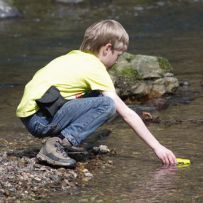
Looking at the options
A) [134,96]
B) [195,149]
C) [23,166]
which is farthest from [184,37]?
[23,166]

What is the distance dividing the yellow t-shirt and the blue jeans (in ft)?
0.28

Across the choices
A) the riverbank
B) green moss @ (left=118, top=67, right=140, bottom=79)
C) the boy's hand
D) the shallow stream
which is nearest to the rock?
the shallow stream

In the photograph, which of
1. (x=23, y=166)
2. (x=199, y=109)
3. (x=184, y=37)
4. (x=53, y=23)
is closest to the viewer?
(x=23, y=166)

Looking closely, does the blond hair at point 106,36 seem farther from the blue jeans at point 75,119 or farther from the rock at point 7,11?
the rock at point 7,11

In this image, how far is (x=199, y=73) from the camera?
9328 mm

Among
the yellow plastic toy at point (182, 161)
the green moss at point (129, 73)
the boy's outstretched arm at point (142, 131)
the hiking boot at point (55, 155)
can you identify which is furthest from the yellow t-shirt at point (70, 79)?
the green moss at point (129, 73)

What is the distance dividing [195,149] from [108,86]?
3.42 feet

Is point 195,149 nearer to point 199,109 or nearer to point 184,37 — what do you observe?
point 199,109

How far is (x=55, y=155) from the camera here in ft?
16.3

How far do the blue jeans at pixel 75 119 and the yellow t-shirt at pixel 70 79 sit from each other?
0.09 m

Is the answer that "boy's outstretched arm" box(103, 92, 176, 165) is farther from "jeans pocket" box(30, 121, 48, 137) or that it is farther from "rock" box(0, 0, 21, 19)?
"rock" box(0, 0, 21, 19)

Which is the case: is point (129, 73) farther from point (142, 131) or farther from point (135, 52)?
point (135, 52)

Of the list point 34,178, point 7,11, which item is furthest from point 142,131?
point 7,11

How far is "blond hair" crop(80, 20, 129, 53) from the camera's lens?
511 cm
